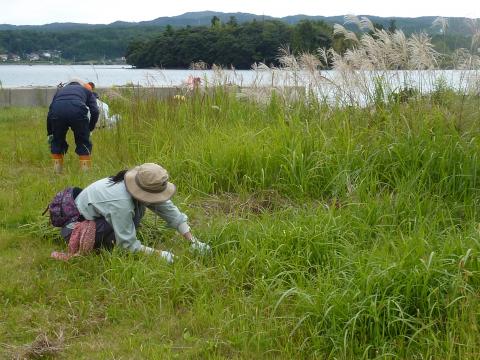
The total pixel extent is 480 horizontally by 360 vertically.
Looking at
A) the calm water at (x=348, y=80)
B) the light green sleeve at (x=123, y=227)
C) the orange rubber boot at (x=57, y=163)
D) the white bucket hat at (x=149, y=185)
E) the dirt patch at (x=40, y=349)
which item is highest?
the calm water at (x=348, y=80)

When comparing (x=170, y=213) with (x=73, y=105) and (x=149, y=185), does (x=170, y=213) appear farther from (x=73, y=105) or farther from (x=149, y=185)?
(x=73, y=105)

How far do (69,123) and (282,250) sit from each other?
3658mm

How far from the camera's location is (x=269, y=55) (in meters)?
9.20

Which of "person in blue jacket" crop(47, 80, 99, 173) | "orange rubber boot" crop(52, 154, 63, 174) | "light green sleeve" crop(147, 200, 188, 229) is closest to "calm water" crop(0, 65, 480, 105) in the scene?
"person in blue jacket" crop(47, 80, 99, 173)

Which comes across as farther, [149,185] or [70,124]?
[70,124]

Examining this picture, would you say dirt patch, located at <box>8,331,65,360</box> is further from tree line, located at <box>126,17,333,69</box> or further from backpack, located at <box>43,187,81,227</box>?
tree line, located at <box>126,17,333,69</box>

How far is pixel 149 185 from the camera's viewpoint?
4414 mm

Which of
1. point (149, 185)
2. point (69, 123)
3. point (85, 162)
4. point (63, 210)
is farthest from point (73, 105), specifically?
point (149, 185)

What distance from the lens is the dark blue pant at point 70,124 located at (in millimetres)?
7109

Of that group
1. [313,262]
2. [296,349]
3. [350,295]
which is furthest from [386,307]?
[313,262]

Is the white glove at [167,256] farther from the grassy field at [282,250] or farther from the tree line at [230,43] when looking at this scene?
the tree line at [230,43]

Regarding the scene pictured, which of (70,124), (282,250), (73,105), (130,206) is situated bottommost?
(282,250)

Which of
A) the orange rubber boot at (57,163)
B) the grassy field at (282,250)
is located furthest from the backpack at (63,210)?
the orange rubber boot at (57,163)

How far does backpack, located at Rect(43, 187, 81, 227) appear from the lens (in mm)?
4727
